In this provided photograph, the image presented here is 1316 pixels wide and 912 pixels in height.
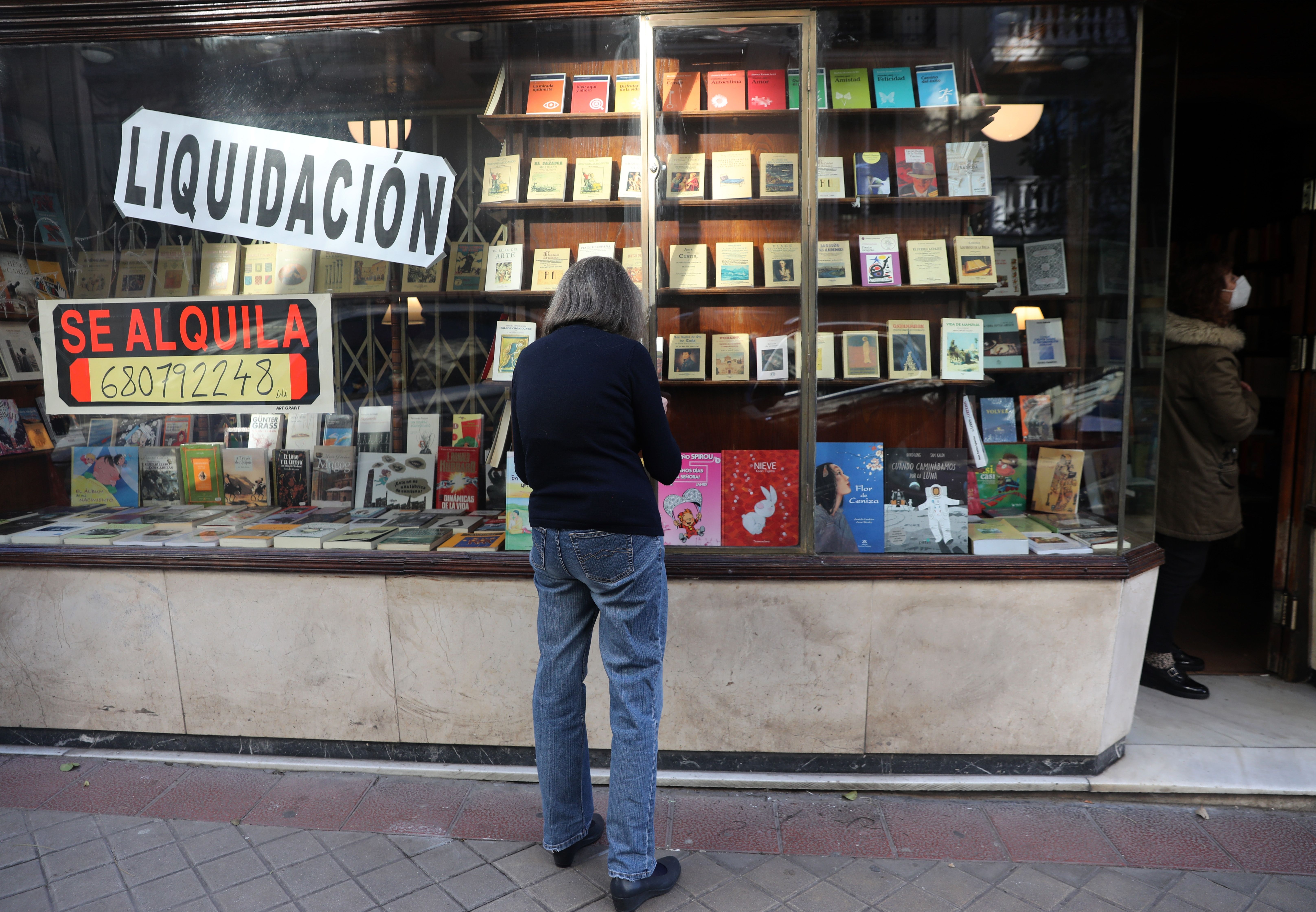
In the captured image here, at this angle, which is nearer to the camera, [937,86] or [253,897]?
[253,897]

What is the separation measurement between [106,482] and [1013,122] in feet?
14.4

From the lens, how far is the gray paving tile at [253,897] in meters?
2.27

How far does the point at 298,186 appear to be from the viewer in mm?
3227

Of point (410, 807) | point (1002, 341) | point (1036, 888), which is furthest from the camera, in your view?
point (1002, 341)

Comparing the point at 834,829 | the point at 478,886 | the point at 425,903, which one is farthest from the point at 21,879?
the point at 834,829

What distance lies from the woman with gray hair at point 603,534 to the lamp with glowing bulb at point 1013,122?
2.11 metres

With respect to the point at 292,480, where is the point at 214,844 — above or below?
below

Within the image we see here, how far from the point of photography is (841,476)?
10.1 feet

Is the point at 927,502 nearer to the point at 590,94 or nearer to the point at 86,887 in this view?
the point at 590,94

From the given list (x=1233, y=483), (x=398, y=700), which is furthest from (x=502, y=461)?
(x=1233, y=483)

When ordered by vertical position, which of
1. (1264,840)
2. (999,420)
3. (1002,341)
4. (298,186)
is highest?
(298,186)

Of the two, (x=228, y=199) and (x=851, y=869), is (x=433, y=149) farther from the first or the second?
(x=851, y=869)

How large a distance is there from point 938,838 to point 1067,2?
297 cm

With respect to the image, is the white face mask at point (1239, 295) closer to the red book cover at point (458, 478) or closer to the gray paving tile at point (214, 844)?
the red book cover at point (458, 478)
